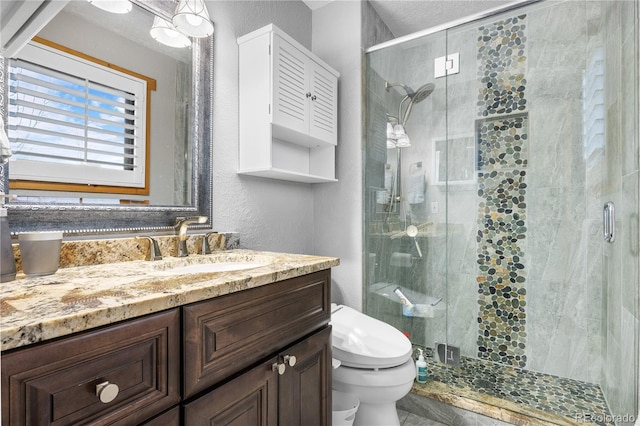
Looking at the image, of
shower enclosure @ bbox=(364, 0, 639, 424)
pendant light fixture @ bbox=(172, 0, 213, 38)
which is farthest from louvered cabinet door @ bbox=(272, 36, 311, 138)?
shower enclosure @ bbox=(364, 0, 639, 424)

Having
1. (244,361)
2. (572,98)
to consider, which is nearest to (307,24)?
(572,98)

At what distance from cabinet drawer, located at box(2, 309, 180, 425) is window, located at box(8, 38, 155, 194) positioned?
0.71m

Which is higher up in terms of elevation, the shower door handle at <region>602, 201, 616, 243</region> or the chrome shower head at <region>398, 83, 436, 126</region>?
the chrome shower head at <region>398, 83, 436, 126</region>

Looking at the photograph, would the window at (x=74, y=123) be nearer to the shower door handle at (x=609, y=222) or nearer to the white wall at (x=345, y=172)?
the white wall at (x=345, y=172)

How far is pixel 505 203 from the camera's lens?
1.92 metres

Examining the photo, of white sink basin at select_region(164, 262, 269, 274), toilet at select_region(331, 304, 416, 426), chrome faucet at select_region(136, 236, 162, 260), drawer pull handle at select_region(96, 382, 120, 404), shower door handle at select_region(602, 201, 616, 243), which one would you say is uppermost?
shower door handle at select_region(602, 201, 616, 243)

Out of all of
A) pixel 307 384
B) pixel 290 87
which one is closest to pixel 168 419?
pixel 307 384

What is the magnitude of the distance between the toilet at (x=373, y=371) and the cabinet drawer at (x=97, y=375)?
858mm

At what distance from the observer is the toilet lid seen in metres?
1.40

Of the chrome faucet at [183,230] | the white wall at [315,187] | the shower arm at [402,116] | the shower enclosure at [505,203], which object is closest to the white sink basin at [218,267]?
the chrome faucet at [183,230]

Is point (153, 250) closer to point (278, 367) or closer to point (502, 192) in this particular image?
point (278, 367)

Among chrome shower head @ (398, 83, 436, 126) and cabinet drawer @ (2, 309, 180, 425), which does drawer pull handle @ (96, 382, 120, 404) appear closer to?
cabinet drawer @ (2, 309, 180, 425)

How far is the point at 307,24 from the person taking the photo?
87.0 inches

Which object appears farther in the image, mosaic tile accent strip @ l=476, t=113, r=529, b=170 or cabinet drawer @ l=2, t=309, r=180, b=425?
mosaic tile accent strip @ l=476, t=113, r=529, b=170
